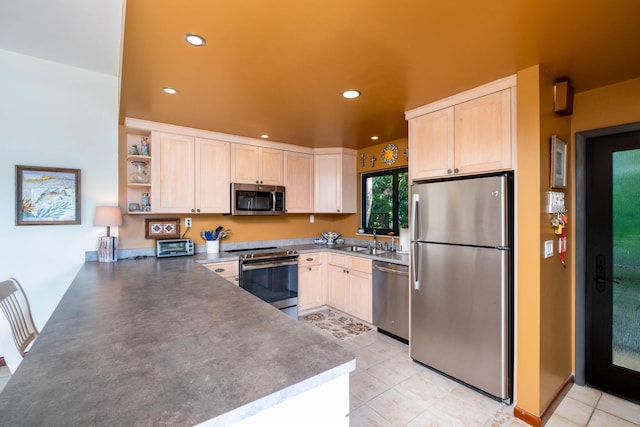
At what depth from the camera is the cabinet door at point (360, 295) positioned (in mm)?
3426

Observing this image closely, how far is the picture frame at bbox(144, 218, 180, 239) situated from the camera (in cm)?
329

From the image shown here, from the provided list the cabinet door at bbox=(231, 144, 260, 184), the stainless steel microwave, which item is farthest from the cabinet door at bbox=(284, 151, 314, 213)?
the cabinet door at bbox=(231, 144, 260, 184)

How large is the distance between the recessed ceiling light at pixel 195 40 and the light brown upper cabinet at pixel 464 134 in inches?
73.3

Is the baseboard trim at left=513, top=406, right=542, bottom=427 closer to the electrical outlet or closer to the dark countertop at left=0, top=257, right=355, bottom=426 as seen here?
the electrical outlet

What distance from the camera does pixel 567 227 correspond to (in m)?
2.36

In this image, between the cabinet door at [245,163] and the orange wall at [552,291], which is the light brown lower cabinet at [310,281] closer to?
the cabinet door at [245,163]

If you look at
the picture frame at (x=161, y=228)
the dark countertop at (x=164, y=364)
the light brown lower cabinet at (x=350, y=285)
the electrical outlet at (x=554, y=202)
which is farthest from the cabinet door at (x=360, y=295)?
the picture frame at (x=161, y=228)

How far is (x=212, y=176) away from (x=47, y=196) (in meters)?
1.55

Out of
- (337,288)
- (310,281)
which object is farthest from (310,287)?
(337,288)

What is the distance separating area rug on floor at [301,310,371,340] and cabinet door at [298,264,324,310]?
6.0 inches

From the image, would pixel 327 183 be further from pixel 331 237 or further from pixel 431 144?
pixel 431 144

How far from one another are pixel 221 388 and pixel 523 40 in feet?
7.16

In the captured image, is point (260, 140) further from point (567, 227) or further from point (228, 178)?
point (567, 227)

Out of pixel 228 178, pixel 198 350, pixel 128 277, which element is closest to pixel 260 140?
pixel 228 178
